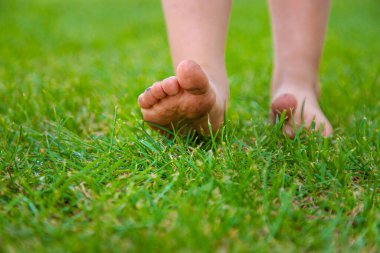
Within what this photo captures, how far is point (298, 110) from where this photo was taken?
4.15 ft

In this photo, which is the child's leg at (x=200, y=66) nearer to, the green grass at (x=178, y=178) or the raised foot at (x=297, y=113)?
the green grass at (x=178, y=178)

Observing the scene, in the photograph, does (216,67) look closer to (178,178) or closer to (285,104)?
(285,104)

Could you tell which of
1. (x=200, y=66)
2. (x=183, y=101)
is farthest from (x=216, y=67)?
(x=183, y=101)

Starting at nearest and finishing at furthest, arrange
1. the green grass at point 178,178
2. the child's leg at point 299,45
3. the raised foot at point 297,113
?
the green grass at point 178,178
the raised foot at point 297,113
the child's leg at point 299,45

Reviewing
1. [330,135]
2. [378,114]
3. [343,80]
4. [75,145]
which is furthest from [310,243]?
[343,80]

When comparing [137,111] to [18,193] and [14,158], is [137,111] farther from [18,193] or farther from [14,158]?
[18,193]

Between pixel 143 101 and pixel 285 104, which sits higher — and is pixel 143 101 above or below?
above

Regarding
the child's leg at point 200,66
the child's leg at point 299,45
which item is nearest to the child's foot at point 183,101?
the child's leg at point 200,66

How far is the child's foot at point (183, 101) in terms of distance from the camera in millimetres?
952

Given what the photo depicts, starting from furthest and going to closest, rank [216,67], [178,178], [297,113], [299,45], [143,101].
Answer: [299,45], [297,113], [216,67], [143,101], [178,178]

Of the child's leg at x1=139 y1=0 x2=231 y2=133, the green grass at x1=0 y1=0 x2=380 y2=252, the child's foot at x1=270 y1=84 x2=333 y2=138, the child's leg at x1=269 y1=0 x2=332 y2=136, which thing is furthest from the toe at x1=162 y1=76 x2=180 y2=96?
the child's leg at x1=269 y1=0 x2=332 y2=136

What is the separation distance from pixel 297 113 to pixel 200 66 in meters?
0.39

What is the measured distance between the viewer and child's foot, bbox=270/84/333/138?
3.91 feet

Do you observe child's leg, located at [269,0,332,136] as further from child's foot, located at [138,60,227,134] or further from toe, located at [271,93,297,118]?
child's foot, located at [138,60,227,134]
